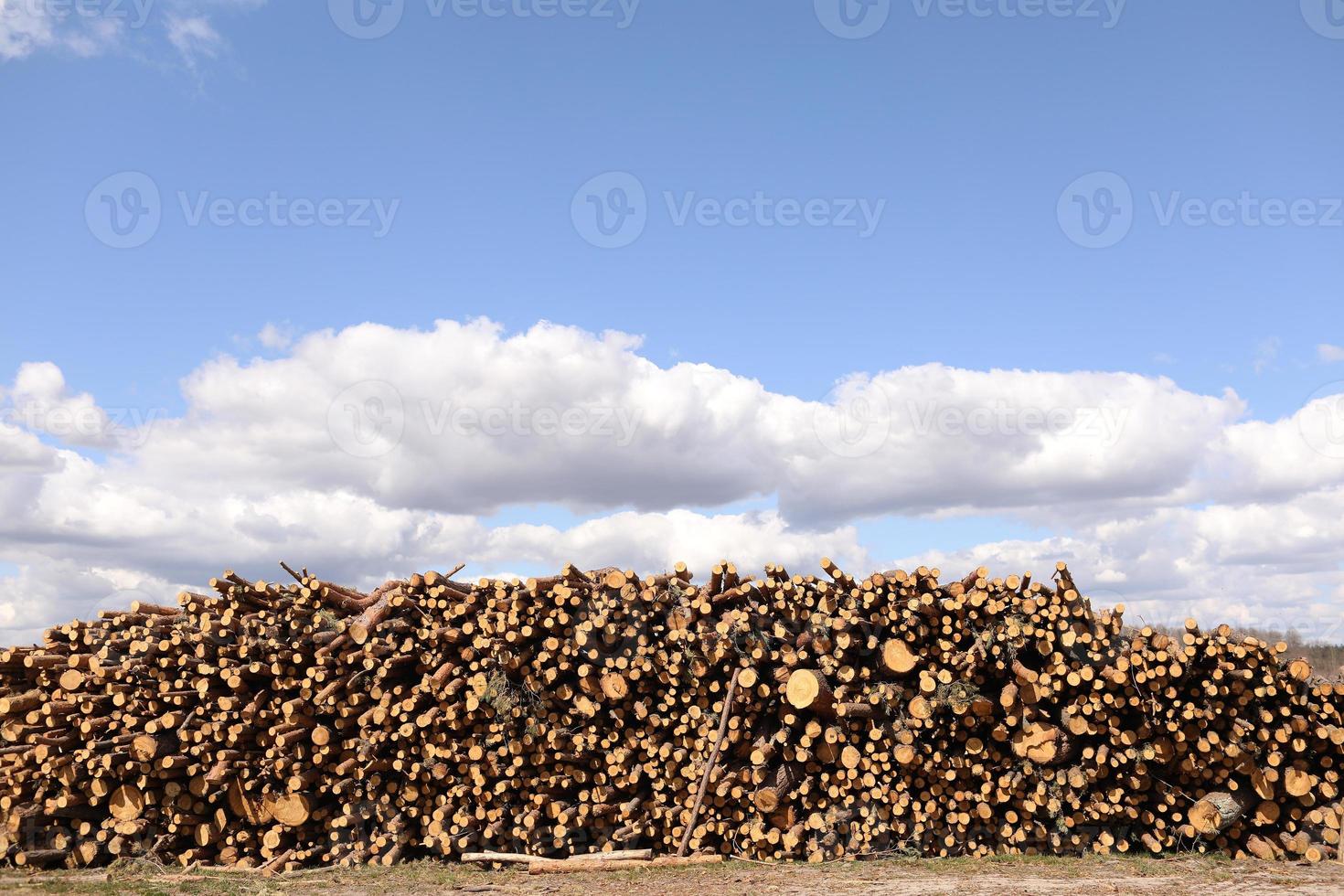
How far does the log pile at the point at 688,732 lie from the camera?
9812 mm

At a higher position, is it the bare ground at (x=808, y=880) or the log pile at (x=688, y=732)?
the log pile at (x=688, y=732)

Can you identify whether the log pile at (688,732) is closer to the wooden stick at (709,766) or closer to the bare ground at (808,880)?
the wooden stick at (709,766)

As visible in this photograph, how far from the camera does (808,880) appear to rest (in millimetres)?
8992

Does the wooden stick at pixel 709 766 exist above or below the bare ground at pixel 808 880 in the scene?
above

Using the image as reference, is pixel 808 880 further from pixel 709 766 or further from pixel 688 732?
pixel 688 732

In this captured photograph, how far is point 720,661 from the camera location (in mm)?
10141

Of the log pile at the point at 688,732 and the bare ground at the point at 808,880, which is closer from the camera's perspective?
the bare ground at the point at 808,880

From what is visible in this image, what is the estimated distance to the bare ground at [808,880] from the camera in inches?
341


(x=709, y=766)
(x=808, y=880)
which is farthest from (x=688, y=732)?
(x=808, y=880)

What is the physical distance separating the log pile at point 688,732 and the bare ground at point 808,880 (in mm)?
376

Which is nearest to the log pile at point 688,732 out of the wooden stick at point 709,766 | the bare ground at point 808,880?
the wooden stick at point 709,766

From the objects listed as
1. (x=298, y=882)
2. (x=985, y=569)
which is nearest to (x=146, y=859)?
(x=298, y=882)

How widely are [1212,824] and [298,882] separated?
9.69 meters

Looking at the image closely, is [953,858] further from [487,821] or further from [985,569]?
[487,821]
